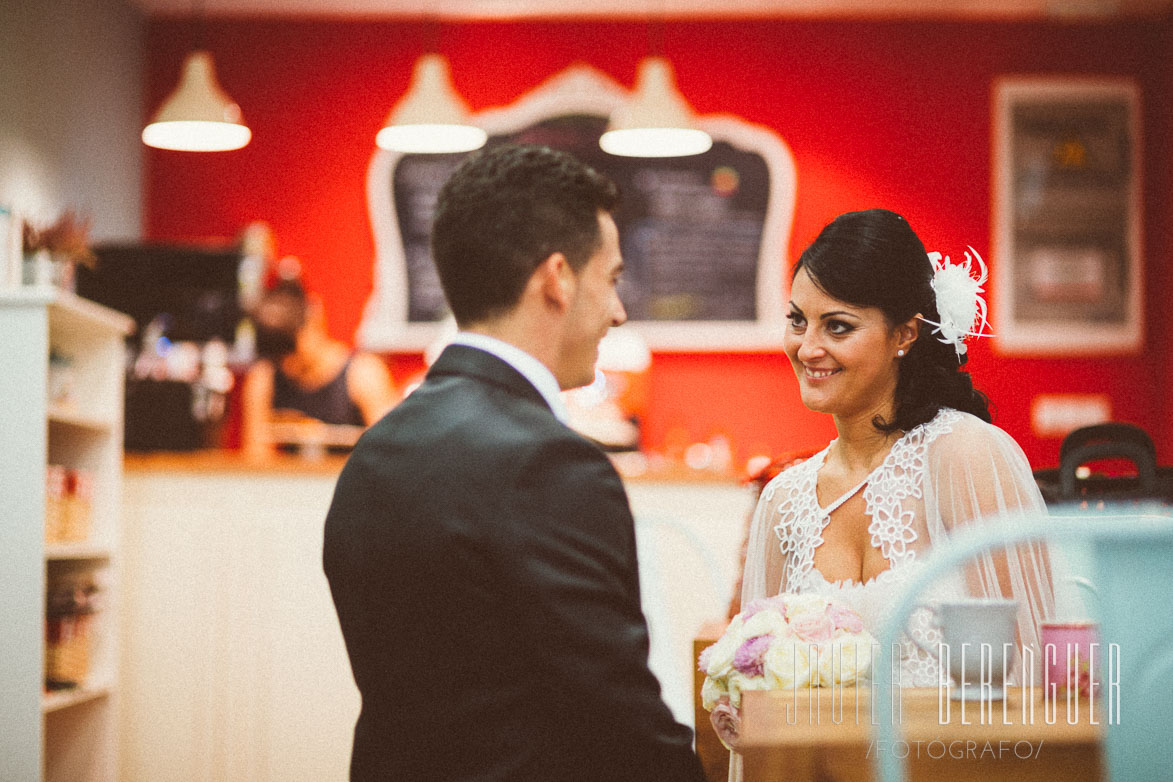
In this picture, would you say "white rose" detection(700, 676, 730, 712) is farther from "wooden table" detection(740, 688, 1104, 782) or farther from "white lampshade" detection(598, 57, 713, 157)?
"white lampshade" detection(598, 57, 713, 157)

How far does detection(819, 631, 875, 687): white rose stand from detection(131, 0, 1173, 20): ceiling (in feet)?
16.3

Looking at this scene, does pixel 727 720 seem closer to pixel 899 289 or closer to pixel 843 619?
pixel 843 619

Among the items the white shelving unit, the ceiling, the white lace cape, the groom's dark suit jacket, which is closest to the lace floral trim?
the white lace cape

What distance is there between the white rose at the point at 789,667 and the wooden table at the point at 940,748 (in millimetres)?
142

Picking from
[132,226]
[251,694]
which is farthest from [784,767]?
[132,226]

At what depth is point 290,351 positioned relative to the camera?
5641mm

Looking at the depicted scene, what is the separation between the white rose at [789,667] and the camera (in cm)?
140

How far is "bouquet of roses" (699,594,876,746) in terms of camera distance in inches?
55.2

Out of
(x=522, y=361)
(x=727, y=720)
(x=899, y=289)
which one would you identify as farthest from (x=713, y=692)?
(x=899, y=289)

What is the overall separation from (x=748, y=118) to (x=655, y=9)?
762mm

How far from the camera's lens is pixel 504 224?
1372mm

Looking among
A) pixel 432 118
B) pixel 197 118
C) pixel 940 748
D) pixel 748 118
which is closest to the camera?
pixel 940 748

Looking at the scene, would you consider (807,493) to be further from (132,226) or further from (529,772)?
(132,226)

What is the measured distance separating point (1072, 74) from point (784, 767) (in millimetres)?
5638
